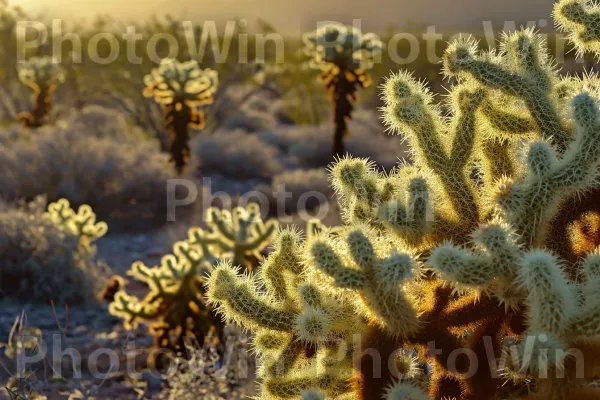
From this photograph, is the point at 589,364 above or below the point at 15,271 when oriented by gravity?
above

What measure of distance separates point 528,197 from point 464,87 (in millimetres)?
472

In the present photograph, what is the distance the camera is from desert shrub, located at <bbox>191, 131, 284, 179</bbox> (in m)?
18.1

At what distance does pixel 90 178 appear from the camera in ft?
46.1

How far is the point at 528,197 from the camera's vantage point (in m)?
2.45

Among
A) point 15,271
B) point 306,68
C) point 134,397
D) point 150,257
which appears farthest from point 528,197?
point 306,68

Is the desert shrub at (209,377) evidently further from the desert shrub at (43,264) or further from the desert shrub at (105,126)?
the desert shrub at (105,126)

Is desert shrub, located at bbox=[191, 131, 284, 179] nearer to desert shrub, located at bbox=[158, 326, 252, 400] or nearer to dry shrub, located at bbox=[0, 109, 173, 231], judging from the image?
dry shrub, located at bbox=[0, 109, 173, 231]

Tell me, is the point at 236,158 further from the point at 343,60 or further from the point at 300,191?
the point at 343,60

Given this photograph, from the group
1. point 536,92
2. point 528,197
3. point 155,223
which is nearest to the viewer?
point 528,197

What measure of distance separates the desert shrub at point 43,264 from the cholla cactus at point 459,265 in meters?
6.45

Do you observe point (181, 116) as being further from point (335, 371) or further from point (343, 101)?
point (335, 371)

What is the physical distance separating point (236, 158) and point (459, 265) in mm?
16046

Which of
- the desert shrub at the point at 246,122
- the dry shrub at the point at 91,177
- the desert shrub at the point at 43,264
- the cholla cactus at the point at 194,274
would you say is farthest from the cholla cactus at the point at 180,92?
the desert shrub at the point at 246,122

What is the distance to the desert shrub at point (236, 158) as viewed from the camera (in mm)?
18062
